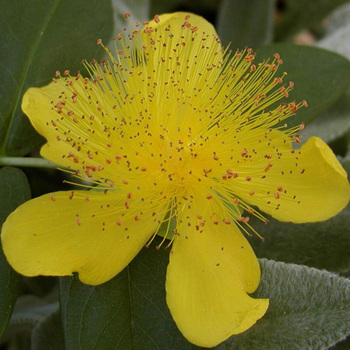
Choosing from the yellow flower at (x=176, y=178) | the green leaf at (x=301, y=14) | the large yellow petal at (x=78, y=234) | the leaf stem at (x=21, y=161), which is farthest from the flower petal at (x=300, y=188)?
the green leaf at (x=301, y=14)

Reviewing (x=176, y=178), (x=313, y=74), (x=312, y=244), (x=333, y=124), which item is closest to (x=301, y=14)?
(x=333, y=124)

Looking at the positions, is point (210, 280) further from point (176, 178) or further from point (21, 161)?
point (21, 161)

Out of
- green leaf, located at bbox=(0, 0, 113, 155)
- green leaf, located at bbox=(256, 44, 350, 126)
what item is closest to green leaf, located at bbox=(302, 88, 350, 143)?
green leaf, located at bbox=(256, 44, 350, 126)

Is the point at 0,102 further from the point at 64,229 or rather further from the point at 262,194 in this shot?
the point at 262,194

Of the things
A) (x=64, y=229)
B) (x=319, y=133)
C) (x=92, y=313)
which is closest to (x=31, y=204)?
(x=64, y=229)

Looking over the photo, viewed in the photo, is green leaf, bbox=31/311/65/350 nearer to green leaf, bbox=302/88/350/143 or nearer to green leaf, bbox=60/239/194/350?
green leaf, bbox=60/239/194/350

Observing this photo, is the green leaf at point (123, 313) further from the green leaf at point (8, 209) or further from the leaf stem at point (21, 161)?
the leaf stem at point (21, 161)
